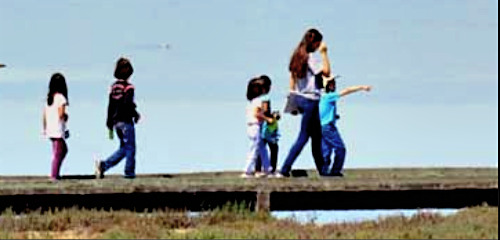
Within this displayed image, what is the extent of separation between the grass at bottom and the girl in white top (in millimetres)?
2212

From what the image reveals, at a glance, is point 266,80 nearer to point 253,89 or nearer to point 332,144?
point 253,89

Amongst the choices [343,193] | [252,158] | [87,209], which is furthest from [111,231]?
[252,158]

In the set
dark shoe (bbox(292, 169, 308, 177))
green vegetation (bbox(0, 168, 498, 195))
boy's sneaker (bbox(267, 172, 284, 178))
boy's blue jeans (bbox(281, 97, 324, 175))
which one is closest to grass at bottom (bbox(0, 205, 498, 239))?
green vegetation (bbox(0, 168, 498, 195))

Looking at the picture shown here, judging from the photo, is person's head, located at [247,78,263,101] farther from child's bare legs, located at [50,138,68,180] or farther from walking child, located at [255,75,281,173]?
child's bare legs, located at [50,138,68,180]

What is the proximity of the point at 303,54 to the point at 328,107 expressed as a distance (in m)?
1.49

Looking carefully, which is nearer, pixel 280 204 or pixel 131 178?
pixel 280 204

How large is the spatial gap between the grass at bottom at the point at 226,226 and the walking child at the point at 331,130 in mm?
2805

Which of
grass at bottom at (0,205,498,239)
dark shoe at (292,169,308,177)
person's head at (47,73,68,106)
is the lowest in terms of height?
grass at bottom at (0,205,498,239)

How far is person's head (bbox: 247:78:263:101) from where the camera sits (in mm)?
18952

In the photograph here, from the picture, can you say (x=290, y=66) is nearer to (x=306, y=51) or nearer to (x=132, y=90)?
(x=306, y=51)

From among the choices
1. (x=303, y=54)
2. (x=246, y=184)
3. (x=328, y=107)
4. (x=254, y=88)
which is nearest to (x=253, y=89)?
(x=254, y=88)

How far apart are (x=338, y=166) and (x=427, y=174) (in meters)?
1.36

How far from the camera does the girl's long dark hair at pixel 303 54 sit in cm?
1770

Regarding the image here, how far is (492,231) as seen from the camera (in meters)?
14.1
